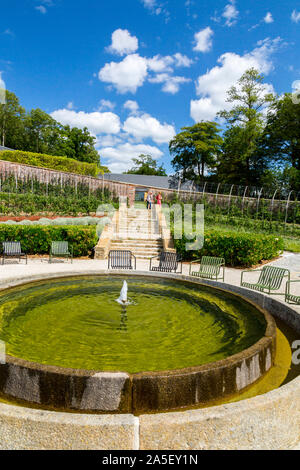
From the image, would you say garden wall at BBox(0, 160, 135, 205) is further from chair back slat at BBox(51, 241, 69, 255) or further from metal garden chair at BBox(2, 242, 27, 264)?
chair back slat at BBox(51, 241, 69, 255)

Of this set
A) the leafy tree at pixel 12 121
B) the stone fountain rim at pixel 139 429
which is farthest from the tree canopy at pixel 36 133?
the stone fountain rim at pixel 139 429

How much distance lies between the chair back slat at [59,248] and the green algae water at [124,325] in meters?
3.74

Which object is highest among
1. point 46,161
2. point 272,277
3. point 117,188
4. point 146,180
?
point 146,180

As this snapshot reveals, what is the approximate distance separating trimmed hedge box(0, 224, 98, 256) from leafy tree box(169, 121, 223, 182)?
120ft

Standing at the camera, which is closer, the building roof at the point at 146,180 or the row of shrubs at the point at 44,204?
the row of shrubs at the point at 44,204

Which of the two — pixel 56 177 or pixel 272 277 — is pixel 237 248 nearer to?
pixel 272 277

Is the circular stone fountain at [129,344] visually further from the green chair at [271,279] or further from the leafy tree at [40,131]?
the leafy tree at [40,131]

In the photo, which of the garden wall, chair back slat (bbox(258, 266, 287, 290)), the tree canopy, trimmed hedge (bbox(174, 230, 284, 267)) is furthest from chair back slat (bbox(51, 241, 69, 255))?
the tree canopy

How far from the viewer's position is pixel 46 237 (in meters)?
12.4

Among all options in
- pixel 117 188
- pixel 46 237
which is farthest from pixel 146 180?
pixel 46 237

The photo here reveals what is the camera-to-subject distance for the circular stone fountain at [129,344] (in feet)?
9.88

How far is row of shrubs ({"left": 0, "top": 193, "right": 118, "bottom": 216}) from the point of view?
18.7 meters

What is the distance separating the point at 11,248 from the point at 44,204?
10.2m

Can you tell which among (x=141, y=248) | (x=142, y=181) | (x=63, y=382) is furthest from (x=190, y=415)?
(x=142, y=181)
